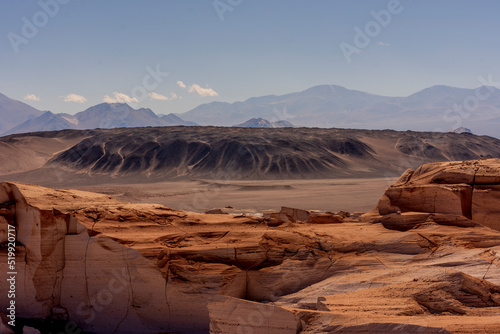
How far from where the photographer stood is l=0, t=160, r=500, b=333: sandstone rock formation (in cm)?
505

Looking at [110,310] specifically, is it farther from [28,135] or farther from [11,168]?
[28,135]

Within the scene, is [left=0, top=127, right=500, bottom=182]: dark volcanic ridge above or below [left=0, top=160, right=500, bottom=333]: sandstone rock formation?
above

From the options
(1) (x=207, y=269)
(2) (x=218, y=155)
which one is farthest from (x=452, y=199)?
(2) (x=218, y=155)

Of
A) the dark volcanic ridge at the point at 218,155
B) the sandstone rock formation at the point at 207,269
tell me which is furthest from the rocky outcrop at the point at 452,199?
the dark volcanic ridge at the point at 218,155

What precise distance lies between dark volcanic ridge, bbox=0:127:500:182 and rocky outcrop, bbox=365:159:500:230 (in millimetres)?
32903

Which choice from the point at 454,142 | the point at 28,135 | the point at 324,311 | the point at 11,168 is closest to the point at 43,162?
the point at 11,168

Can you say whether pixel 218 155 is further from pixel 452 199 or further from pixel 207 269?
pixel 207 269

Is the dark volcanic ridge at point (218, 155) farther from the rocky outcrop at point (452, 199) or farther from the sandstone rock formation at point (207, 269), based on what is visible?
the sandstone rock formation at point (207, 269)

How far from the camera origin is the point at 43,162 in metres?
49.1

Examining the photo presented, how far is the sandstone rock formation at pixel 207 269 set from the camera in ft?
16.6

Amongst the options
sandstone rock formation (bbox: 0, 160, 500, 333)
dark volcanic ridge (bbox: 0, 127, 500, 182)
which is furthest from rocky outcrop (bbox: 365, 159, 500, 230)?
dark volcanic ridge (bbox: 0, 127, 500, 182)

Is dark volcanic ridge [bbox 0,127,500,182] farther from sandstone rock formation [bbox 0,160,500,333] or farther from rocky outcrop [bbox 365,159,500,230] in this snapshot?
sandstone rock formation [bbox 0,160,500,333]

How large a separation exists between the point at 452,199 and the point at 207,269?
14.9ft

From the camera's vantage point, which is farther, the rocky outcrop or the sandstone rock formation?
the rocky outcrop
